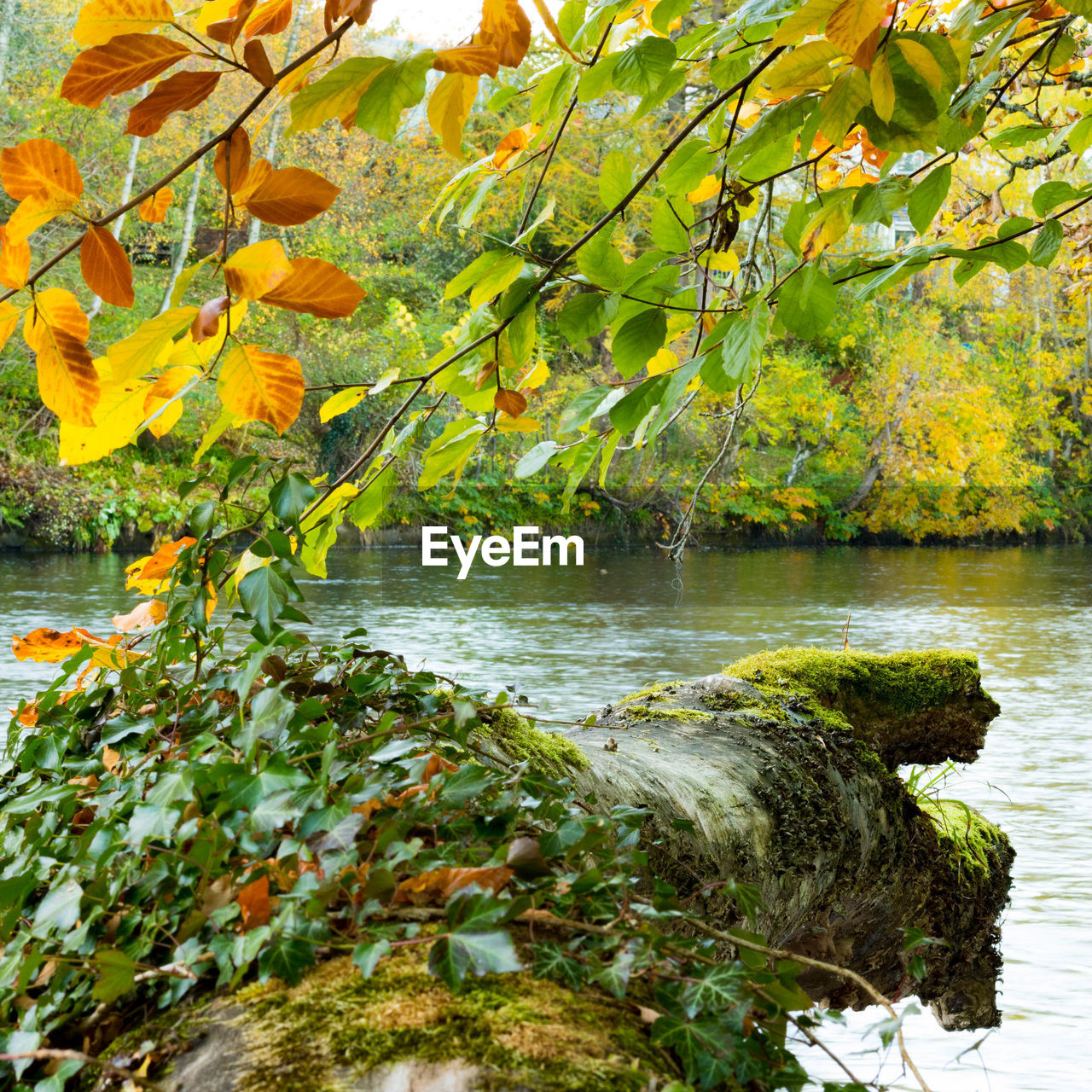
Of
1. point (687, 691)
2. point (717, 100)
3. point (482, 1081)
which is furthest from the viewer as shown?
point (687, 691)

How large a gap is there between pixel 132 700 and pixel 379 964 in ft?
2.91

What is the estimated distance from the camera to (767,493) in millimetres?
24156

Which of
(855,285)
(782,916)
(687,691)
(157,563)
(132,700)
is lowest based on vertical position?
(782,916)

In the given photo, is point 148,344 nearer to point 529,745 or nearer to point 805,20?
point 805,20

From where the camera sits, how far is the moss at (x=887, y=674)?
11.1 ft

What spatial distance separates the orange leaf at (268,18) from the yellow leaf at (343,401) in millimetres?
482

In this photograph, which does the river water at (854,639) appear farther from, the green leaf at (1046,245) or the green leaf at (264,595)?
the green leaf at (1046,245)

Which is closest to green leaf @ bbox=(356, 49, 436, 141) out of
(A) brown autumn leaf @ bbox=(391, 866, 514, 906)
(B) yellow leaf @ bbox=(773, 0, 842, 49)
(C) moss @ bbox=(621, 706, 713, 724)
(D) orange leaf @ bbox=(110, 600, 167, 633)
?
(B) yellow leaf @ bbox=(773, 0, 842, 49)

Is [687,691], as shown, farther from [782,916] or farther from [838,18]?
[838,18]

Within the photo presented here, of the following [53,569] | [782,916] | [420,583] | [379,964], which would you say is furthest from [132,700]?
[53,569]

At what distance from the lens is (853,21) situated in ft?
3.44

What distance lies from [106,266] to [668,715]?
7.24ft

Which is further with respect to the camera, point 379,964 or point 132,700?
point 132,700

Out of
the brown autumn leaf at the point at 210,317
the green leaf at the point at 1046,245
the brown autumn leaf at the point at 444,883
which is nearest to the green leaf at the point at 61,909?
the brown autumn leaf at the point at 444,883
